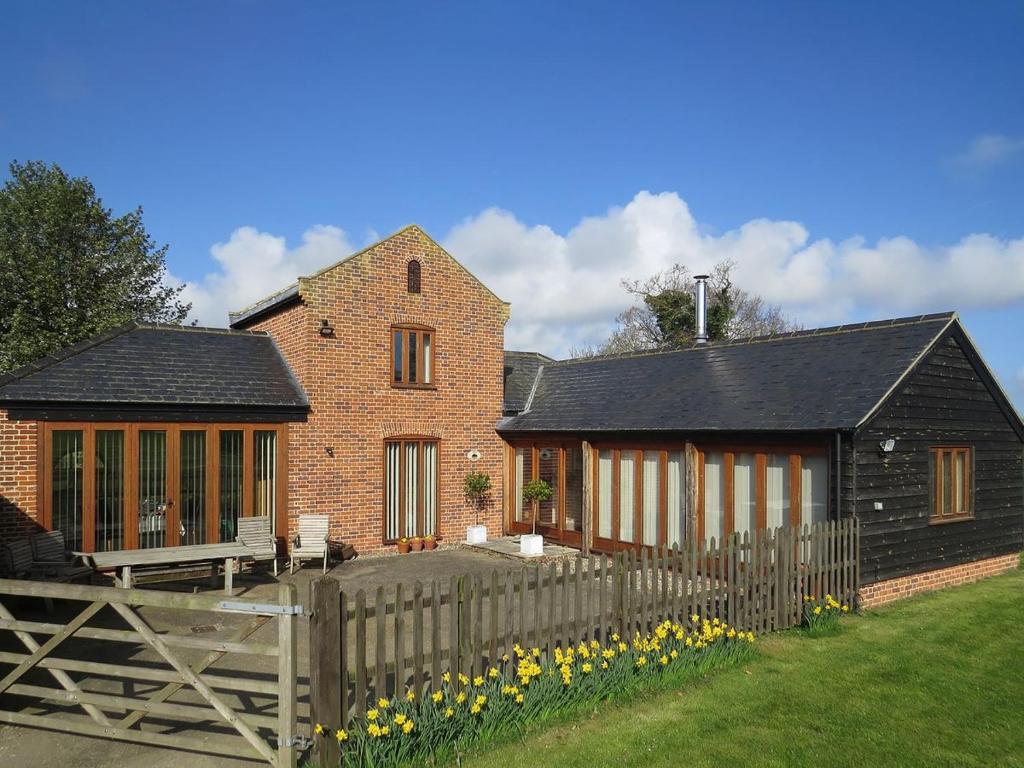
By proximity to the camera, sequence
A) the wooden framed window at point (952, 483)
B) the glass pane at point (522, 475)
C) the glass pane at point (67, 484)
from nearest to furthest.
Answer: the glass pane at point (67, 484), the wooden framed window at point (952, 483), the glass pane at point (522, 475)

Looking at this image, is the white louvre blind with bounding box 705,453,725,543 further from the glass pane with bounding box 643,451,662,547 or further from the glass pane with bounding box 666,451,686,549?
the glass pane with bounding box 643,451,662,547

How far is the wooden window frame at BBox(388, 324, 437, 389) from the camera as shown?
54.5ft

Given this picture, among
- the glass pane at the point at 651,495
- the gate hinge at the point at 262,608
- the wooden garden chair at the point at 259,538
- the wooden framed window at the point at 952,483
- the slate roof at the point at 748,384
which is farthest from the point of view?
the glass pane at the point at 651,495

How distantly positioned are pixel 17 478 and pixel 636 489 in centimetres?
1136

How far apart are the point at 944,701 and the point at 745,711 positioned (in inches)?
85.9

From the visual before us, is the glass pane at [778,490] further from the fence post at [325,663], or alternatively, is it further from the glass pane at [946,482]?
the fence post at [325,663]

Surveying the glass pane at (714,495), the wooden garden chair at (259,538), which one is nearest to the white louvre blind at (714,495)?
the glass pane at (714,495)

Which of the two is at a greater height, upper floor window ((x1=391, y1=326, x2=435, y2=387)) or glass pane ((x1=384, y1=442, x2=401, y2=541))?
upper floor window ((x1=391, y1=326, x2=435, y2=387))

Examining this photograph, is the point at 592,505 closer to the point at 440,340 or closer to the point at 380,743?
the point at 440,340

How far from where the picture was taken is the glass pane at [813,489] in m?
11.8

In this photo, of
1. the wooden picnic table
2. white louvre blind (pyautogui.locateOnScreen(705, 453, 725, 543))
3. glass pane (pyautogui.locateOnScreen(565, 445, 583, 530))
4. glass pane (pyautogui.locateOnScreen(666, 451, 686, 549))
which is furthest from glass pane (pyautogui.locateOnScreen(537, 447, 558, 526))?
the wooden picnic table

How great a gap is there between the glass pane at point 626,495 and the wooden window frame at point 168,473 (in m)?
7.04

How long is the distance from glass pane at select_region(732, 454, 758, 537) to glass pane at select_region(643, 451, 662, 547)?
183 centimetres

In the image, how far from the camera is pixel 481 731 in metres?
6.29
